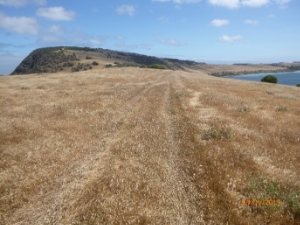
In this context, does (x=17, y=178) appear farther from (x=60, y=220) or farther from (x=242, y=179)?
(x=242, y=179)

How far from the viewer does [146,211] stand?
7.14 meters

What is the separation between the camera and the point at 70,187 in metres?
8.58

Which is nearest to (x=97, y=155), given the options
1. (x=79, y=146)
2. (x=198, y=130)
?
(x=79, y=146)

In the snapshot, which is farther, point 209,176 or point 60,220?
point 209,176

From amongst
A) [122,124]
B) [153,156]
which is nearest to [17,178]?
[153,156]

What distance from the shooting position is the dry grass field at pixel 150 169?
23.2 feet

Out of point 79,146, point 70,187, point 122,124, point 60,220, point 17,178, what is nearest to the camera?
point 60,220

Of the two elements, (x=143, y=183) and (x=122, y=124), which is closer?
(x=143, y=183)

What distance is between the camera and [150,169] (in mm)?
9812

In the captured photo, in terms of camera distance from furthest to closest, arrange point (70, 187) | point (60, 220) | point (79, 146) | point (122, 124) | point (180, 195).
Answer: point (122, 124), point (79, 146), point (70, 187), point (180, 195), point (60, 220)

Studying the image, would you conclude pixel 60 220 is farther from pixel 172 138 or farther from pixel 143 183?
pixel 172 138

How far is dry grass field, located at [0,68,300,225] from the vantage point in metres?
7.06

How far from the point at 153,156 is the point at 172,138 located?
293 cm

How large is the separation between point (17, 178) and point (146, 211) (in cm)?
621
